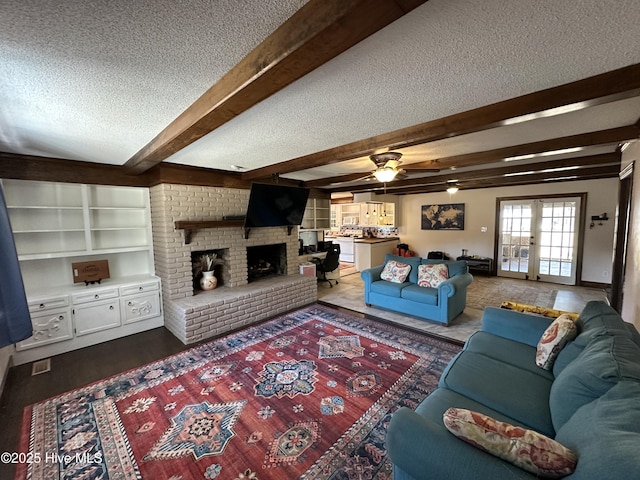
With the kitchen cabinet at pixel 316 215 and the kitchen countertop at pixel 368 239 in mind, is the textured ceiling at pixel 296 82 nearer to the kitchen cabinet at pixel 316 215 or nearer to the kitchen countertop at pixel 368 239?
the kitchen cabinet at pixel 316 215

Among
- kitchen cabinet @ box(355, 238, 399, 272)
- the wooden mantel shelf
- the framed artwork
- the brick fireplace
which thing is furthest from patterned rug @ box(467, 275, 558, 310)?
the wooden mantel shelf

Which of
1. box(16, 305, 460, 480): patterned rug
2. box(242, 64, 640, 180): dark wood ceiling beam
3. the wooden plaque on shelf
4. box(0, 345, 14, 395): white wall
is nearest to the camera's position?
box(242, 64, 640, 180): dark wood ceiling beam

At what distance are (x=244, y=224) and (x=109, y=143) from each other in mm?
1839

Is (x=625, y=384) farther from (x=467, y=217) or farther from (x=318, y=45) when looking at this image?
(x=467, y=217)

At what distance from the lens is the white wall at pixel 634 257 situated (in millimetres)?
2469

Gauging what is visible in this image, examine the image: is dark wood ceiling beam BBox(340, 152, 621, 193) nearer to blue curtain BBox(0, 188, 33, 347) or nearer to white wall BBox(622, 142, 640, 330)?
white wall BBox(622, 142, 640, 330)

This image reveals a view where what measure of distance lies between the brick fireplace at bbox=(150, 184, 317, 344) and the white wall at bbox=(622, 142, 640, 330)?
3.98 metres

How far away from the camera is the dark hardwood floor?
2014 millimetres

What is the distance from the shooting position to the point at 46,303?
2922mm

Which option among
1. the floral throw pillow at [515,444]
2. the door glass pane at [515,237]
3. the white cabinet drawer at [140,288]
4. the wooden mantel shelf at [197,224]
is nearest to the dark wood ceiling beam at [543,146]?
the wooden mantel shelf at [197,224]

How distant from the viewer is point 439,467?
106cm

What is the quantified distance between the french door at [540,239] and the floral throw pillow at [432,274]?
3526 millimetres

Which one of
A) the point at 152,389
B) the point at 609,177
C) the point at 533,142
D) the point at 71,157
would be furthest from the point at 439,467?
the point at 609,177

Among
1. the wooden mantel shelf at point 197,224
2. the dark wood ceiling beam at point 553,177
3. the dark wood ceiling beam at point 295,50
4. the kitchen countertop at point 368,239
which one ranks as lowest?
the kitchen countertop at point 368,239
